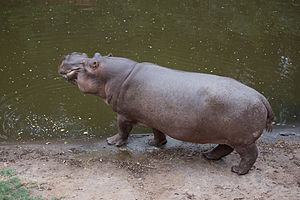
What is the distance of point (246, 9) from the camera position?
1320 cm

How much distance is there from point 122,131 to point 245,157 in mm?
1793

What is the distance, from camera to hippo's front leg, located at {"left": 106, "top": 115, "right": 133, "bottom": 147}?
5.46 metres

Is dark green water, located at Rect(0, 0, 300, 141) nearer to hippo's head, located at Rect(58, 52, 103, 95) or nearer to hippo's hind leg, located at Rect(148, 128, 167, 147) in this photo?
hippo's hind leg, located at Rect(148, 128, 167, 147)

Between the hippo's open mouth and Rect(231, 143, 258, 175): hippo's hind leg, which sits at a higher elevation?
the hippo's open mouth

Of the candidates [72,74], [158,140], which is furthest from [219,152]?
[72,74]

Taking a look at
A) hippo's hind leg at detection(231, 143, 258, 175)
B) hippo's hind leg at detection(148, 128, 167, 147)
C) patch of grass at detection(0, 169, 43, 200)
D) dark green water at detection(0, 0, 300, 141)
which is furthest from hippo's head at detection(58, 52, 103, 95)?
hippo's hind leg at detection(231, 143, 258, 175)

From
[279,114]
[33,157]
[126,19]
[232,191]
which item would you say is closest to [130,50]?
[126,19]

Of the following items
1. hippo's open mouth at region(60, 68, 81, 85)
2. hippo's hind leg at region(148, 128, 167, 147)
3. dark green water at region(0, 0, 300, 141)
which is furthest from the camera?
dark green water at region(0, 0, 300, 141)

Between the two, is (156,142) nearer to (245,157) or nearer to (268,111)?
(245,157)

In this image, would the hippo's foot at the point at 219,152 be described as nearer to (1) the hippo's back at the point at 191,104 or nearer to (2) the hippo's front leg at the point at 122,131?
(1) the hippo's back at the point at 191,104

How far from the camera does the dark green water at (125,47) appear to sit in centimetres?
695

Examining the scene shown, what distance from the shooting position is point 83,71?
5.38 meters

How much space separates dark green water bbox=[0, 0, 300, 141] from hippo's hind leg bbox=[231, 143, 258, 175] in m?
2.18

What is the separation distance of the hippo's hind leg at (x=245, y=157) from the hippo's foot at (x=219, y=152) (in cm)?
25
